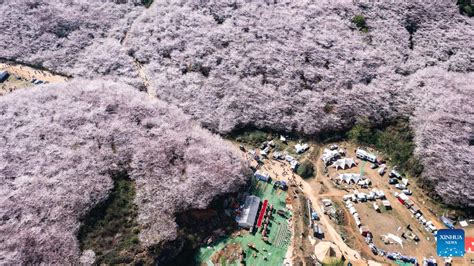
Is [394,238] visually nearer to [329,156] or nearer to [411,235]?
[411,235]

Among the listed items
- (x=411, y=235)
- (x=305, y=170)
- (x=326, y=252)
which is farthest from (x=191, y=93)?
(x=411, y=235)

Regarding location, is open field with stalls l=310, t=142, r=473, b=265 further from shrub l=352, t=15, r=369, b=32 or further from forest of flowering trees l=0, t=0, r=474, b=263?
shrub l=352, t=15, r=369, b=32

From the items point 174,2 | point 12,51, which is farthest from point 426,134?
point 12,51

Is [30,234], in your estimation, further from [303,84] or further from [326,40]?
[326,40]

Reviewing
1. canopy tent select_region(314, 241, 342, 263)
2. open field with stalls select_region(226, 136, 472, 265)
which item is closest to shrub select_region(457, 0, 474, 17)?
open field with stalls select_region(226, 136, 472, 265)

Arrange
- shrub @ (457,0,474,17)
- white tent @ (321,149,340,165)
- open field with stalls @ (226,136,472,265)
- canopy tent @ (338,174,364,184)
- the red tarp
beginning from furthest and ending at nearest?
shrub @ (457,0,474,17) → white tent @ (321,149,340,165) → canopy tent @ (338,174,364,184) → the red tarp → open field with stalls @ (226,136,472,265)
